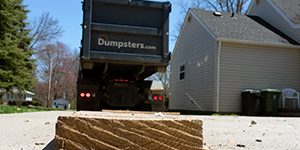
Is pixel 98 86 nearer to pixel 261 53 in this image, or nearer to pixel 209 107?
pixel 209 107

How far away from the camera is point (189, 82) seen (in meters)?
16.1

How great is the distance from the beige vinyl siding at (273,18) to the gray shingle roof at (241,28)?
0.99 ft

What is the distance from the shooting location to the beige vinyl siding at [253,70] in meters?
13.1

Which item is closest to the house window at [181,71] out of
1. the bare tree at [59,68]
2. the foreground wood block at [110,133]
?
the foreground wood block at [110,133]

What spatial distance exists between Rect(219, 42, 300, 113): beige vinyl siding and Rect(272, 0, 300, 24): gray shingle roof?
1.88m

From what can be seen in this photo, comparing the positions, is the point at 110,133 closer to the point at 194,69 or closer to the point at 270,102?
the point at 270,102

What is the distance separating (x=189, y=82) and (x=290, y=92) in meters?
5.35

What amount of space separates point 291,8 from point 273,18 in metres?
1.06

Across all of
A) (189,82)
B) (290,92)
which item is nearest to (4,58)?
(189,82)

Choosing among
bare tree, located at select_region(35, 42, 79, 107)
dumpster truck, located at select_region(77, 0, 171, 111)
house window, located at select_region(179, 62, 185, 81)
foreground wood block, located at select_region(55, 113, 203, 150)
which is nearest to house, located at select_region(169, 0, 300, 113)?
house window, located at select_region(179, 62, 185, 81)

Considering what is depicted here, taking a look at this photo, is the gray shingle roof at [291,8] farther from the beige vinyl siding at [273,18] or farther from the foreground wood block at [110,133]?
the foreground wood block at [110,133]

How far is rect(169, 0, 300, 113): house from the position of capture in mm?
13143

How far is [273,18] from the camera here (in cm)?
1612

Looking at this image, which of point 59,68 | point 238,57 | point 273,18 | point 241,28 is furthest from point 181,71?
point 59,68
